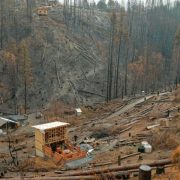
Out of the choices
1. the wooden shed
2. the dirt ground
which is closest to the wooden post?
the dirt ground

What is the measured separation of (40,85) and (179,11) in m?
82.2

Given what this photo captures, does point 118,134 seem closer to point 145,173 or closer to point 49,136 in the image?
point 49,136

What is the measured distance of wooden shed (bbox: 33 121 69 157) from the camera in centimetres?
2528

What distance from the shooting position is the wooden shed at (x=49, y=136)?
25.3 meters

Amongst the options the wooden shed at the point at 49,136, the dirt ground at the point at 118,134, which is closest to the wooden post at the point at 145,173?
the dirt ground at the point at 118,134

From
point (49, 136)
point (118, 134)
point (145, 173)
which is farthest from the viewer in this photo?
point (118, 134)

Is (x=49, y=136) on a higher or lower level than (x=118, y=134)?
higher

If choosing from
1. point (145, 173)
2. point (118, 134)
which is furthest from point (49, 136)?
point (145, 173)

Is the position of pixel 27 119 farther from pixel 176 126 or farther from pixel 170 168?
pixel 170 168

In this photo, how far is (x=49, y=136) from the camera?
2572cm

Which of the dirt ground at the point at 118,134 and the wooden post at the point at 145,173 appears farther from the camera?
the dirt ground at the point at 118,134

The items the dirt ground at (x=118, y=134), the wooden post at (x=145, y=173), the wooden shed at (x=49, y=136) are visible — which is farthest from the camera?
the wooden shed at (x=49, y=136)

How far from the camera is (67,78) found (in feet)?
216

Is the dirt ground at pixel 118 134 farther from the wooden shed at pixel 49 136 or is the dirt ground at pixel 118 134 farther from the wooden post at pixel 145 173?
the wooden post at pixel 145 173
